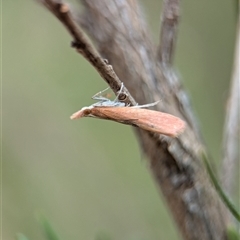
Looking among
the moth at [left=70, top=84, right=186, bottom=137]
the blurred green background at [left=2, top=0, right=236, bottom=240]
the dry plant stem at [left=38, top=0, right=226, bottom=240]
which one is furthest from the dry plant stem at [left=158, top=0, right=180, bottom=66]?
the blurred green background at [left=2, top=0, right=236, bottom=240]

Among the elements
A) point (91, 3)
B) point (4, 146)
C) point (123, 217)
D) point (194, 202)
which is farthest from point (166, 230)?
point (91, 3)

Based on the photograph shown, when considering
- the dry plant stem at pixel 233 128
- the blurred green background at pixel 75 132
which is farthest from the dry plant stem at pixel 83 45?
the blurred green background at pixel 75 132

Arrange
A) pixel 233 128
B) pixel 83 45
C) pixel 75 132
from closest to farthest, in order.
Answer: pixel 83 45, pixel 233 128, pixel 75 132

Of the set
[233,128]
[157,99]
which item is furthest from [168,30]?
[233,128]

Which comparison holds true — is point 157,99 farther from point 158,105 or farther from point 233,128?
point 233,128

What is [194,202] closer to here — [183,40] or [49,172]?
[49,172]

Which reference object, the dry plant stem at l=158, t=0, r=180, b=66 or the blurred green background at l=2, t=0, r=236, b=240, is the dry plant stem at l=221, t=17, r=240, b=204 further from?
the blurred green background at l=2, t=0, r=236, b=240
